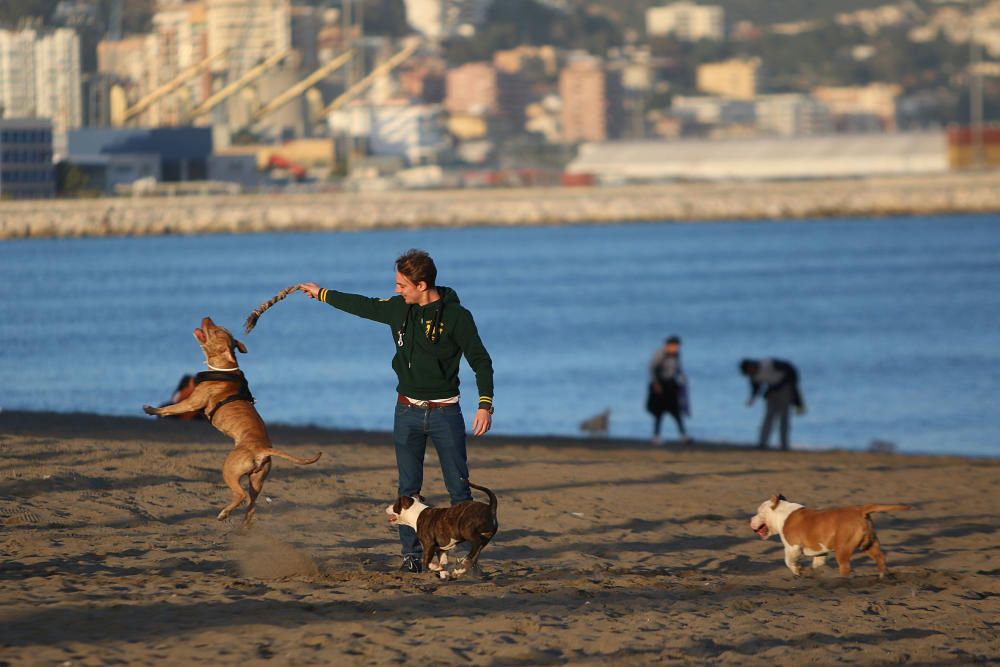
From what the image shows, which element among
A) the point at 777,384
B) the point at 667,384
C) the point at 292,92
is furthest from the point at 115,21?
the point at 292,92

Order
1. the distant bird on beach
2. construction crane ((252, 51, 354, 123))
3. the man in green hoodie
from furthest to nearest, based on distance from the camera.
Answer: construction crane ((252, 51, 354, 123)) → the distant bird on beach → the man in green hoodie

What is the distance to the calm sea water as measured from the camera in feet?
86.6

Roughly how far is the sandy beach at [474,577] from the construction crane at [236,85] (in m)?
100

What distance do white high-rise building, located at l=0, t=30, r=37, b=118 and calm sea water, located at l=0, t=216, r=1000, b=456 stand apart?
6.97m

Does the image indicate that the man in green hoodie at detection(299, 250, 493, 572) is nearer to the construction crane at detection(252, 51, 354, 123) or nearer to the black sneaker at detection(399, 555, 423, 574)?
the black sneaker at detection(399, 555, 423, 574)

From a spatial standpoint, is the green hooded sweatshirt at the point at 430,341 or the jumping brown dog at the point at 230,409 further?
the jumping brown dog at the point at 230,409

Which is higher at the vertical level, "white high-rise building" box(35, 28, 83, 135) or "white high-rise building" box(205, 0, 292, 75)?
"white high-rise building" box(205, 0, 292, 75)

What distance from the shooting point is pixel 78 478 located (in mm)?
10445

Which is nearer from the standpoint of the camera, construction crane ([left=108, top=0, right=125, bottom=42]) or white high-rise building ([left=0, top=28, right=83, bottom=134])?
white high-rise building ([left=0, top=28, right=83, bottom=134])

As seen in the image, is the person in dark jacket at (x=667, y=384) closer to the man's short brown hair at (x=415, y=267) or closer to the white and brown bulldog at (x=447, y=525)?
the white and brown bulldog at (x=447, y=525)

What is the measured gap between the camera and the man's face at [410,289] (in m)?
7.43

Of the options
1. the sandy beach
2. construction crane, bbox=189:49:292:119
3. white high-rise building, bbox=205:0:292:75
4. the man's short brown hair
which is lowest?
the sandy beach

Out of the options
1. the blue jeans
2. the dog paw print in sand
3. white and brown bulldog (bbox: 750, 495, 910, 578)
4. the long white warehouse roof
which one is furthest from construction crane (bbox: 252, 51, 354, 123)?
the blue jeans

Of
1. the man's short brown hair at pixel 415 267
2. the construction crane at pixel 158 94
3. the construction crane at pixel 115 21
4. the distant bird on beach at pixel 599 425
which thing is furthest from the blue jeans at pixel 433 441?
the construction crane at pixel 158 94
